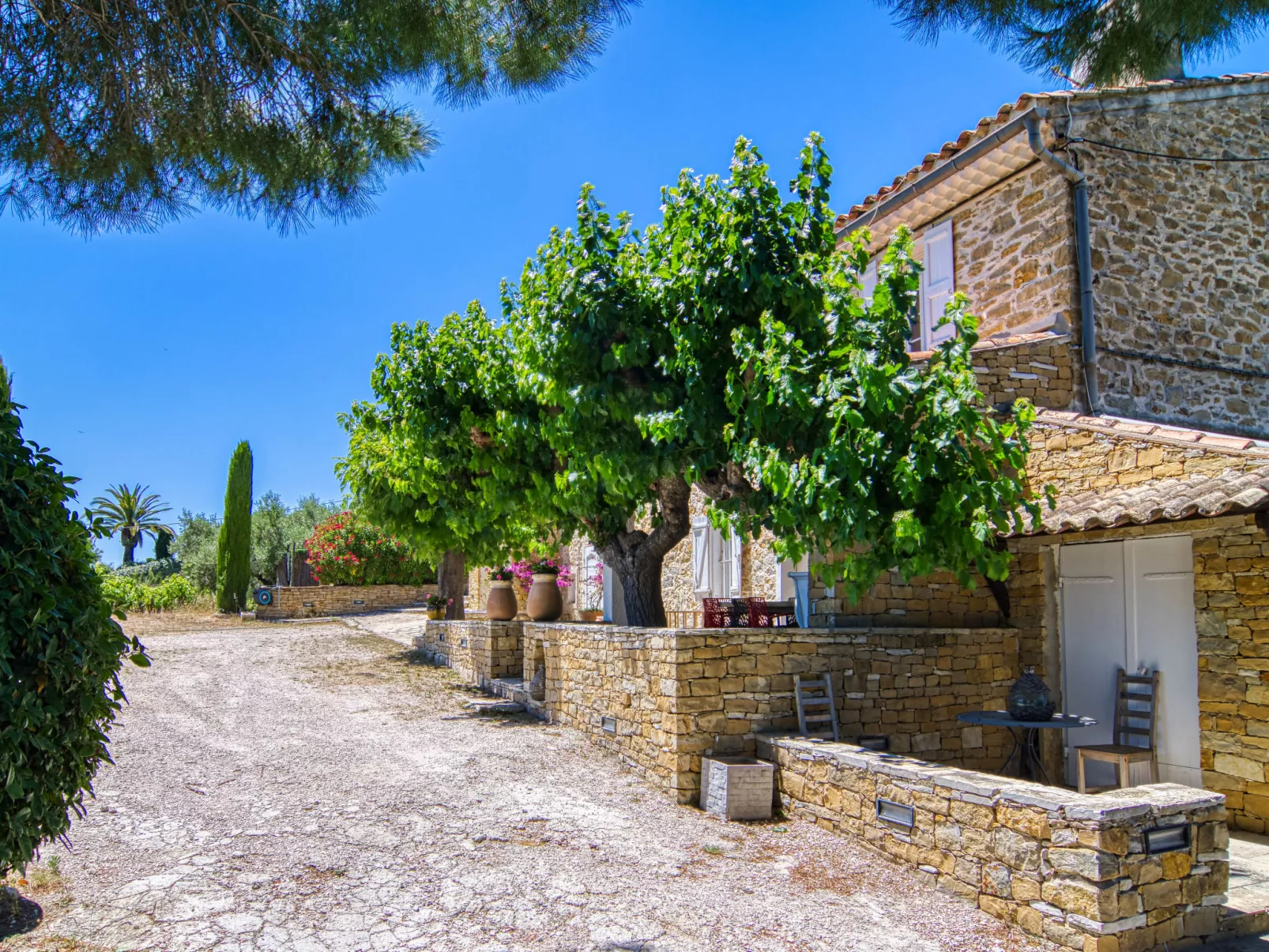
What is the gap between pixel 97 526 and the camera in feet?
12.4

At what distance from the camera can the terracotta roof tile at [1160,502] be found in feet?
20.4

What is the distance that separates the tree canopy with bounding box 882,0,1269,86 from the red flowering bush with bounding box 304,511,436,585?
68.7 ft

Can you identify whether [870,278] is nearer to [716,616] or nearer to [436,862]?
[716,616]

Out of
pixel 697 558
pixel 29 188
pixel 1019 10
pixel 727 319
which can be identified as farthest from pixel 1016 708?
pixel 29 188

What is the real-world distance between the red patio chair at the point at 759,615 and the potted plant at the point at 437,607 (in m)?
8.71

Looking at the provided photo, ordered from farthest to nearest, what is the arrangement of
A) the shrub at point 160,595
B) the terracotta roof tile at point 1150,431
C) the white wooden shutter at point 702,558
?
1. the shrub at point 160,595
2. the white wooden shutter at point 702,558
3. the terracotta roof tile at point 1150,431

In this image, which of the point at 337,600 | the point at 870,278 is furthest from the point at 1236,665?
the point at 337,600

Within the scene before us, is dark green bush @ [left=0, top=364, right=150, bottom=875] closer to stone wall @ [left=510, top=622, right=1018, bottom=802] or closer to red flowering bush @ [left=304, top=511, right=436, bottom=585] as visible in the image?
stone wall @ [left=510, top=622, right=1018, bottom=802]

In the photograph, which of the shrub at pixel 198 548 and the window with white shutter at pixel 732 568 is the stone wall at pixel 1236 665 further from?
the shrub at pixel 198 548

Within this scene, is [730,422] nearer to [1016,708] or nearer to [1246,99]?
[1016,708]

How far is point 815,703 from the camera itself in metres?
7.63

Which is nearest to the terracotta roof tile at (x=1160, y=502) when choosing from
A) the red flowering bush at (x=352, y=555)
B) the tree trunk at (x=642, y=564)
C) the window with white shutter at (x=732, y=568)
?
the tree trunk at (x=642, y=564)

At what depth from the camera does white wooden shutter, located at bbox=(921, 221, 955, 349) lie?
1120 centimetres

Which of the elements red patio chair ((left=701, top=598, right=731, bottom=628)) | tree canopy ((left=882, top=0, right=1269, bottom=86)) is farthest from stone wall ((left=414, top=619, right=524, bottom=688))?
tree canopy ((left=882, top=0, right=1269, bottom=86))
